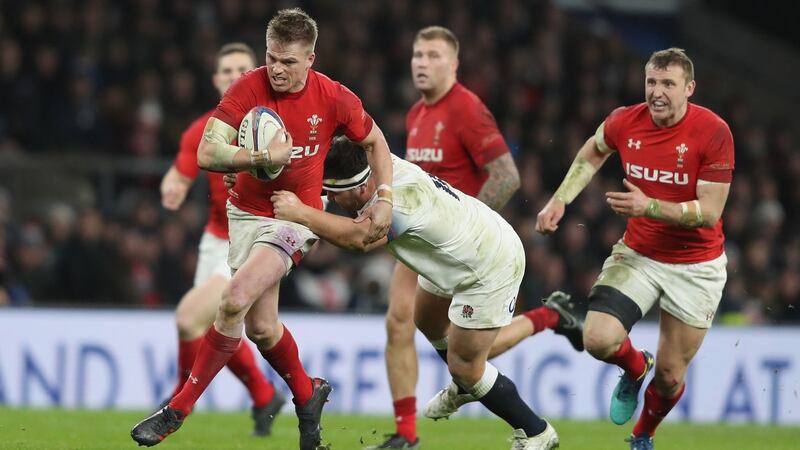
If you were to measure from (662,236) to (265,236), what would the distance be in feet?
8.66

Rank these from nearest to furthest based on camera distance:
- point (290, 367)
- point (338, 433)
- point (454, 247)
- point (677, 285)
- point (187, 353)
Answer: point (454, 247) → point (290, 367) → point (677, 285) → point (187, 353) → point (338, 433)

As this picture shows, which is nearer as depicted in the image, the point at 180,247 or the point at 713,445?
the point at 713,445

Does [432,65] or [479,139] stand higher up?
[432,65]

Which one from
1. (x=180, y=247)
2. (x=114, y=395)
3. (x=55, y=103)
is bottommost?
(x=114, y=395)

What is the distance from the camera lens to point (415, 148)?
9.45 m

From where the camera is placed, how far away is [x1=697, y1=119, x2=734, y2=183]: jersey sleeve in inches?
322

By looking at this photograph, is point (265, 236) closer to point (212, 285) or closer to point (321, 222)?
point (321, 222)

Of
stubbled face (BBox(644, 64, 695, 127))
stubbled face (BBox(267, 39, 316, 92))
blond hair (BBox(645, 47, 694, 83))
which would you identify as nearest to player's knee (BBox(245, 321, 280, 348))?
stubbled face (BBox(267, 39, 316, 92))

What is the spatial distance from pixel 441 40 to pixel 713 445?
3713 mm

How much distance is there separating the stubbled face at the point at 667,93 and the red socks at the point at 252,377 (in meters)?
3.51

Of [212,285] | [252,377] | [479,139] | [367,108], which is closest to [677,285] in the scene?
[479,139]

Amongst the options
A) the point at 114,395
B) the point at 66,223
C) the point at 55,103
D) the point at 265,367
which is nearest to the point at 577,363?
the point at 265,367

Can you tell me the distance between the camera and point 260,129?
709 cm

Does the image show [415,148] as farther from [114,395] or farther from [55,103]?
[55,103]
